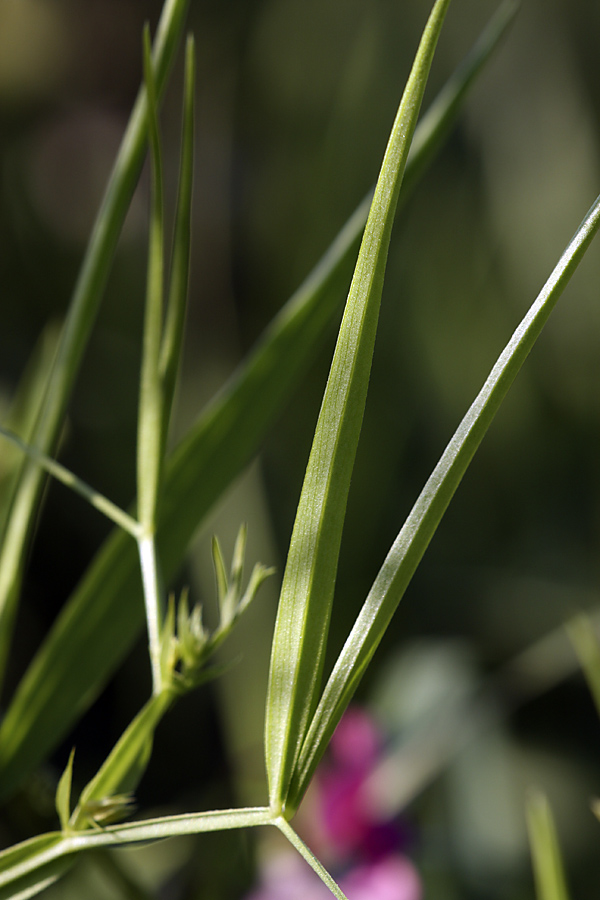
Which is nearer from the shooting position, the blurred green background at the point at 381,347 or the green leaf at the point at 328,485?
the green leaf at the point at 328,485

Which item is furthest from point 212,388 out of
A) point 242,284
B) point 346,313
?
point 346,313

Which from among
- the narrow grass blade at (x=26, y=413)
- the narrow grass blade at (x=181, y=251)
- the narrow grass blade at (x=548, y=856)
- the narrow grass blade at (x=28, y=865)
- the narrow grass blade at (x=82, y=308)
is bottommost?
the narrow grass blade at (x=548, y=856)

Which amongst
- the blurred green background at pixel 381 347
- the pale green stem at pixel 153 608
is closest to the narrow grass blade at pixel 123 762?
the pale green stem at pixel 153 608

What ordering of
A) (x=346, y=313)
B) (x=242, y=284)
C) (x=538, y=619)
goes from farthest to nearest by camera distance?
(x=242, y=284) < (x=538, y=619) < (x=346, y=313)

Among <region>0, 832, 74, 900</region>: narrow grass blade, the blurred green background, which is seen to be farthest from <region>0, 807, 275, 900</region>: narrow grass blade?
the blurred green background

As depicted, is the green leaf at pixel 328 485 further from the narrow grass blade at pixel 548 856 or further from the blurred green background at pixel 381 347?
the blurred green background at pixel 381 347

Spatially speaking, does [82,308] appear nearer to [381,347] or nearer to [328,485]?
[328,485]

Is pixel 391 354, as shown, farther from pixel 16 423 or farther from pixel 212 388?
pixel 16 423

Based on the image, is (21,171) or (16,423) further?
(21,171)
